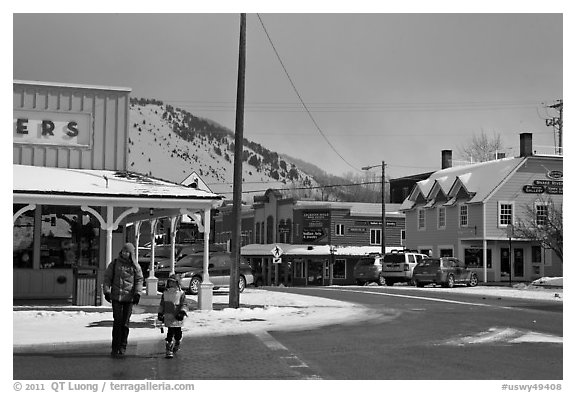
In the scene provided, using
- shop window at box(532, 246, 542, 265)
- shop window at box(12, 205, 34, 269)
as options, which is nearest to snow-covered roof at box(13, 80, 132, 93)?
shop window at box(12, 205, 34, 269)

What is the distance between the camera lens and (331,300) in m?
26.4

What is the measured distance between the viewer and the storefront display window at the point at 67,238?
22.9 metres

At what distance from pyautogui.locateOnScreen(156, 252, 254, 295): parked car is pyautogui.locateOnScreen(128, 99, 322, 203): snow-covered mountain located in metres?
46.6

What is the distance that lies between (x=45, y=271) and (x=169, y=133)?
106243 millimetres

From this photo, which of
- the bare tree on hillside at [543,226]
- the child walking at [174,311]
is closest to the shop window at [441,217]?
the bare tree on hillside at [543,226]

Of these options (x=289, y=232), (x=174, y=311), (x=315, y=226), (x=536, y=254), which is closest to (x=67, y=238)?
(x=174, y=311)

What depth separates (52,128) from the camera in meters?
22.7

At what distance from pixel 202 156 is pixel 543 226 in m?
75.6

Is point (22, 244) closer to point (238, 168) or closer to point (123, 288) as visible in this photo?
point (238, 168)

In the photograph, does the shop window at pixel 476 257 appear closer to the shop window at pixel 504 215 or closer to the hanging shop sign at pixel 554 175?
the shop window at pixel 504 215

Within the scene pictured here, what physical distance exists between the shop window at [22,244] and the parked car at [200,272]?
6398mm

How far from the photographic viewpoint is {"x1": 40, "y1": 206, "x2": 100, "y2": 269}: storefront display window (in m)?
22.9

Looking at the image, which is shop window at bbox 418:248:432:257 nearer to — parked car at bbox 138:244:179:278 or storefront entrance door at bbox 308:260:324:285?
storefront entrance door at bbox 308:260:324:285
